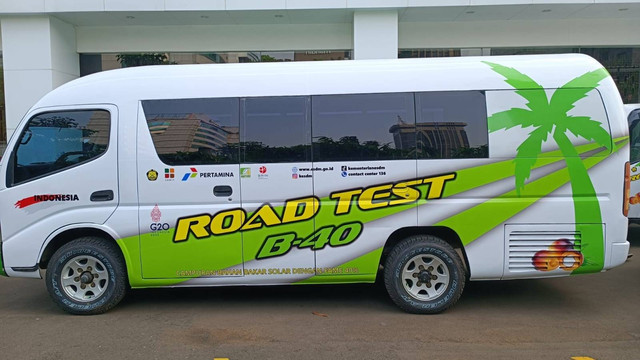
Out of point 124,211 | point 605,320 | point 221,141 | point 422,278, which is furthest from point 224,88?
point 605,320

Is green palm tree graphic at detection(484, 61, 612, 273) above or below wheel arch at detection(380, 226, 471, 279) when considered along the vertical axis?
above

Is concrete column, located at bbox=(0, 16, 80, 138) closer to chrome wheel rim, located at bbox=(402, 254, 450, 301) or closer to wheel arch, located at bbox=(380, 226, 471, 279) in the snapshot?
wheel arch, located at bbox=(380, 226, 471, 279)

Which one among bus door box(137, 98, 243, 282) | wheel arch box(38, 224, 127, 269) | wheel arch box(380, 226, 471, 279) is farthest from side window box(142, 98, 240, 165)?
wheel arch box(380, 226, 471, 279)

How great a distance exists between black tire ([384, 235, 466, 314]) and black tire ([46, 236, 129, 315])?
2872 millimetres

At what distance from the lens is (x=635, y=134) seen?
324 inches

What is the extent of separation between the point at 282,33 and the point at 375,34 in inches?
98.1

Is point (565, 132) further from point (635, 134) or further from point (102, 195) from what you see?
point (102, 195)

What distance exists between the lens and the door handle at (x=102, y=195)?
5074mm

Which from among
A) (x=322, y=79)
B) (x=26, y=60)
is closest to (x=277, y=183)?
(x=322, y=79)

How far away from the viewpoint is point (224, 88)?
512 cm

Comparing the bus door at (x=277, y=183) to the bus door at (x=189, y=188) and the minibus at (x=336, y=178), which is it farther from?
the bus door at (x=189, y=188)

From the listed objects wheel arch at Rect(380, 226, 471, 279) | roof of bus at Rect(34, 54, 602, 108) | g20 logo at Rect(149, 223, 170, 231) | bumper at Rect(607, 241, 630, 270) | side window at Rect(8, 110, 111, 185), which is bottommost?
bumper at Rect(607, 241, 630, 270)

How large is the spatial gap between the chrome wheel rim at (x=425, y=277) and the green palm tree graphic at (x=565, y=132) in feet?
3.89

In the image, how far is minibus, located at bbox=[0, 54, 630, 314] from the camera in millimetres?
5023
